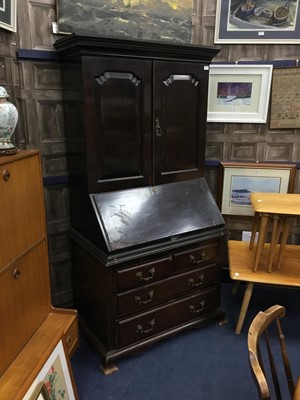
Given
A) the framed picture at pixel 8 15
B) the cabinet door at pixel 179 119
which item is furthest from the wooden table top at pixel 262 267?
Answer: the framed picture at pixel 8 15

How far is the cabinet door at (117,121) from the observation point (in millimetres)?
1791

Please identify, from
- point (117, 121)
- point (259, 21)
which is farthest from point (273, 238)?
point (259, 21)

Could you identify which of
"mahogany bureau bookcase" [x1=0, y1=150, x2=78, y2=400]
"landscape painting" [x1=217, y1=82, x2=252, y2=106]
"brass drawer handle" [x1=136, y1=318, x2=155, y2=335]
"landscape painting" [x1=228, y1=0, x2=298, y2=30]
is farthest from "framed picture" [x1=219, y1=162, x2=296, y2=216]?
"mahogany bureau bookcase" [x1=0, y1=150, x2=78, y2=400]

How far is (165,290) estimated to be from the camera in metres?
2.08

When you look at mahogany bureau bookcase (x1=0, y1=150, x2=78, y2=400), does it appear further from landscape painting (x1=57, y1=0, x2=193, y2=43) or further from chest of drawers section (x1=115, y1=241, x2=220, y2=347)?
landscape painting (x1=57, y1=0, x2=193, y2=43)

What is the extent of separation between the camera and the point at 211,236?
2.18 metres

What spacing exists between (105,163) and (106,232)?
15.1 inches

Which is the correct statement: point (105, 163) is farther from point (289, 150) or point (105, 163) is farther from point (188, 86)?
point (289, 150)

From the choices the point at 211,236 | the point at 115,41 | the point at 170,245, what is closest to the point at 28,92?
the point at 115,41

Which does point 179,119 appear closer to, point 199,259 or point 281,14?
point 199,259

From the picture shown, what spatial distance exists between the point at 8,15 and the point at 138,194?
1150 mm

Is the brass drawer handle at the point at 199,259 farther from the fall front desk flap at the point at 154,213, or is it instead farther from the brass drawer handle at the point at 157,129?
the brass drawer handle at the point at 157,129

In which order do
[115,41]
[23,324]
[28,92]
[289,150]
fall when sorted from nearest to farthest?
[23,324] → [115,41] → [28,92] → [289,150]

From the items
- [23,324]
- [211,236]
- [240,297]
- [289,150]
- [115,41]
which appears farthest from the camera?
[240,297]
